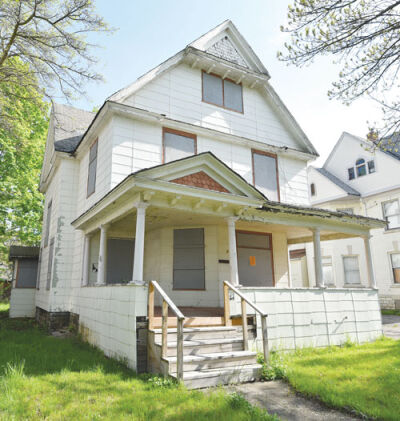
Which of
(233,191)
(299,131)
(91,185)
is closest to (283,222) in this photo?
(233,191)

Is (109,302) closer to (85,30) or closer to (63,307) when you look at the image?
(63,307)

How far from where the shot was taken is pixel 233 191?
8383 mm

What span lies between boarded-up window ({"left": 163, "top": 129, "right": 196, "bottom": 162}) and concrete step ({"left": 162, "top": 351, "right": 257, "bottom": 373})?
5915 mm

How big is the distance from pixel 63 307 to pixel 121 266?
2.36 meters

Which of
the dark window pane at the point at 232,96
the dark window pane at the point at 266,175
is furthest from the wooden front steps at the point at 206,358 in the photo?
the dark window pane at the point at 232,96

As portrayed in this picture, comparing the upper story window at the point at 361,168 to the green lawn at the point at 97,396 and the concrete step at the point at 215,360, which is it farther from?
the green lawn at the point at 97,396

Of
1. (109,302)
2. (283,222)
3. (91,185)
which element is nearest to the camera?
(109,302)

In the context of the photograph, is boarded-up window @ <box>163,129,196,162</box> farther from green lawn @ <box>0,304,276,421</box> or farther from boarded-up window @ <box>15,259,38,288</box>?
boarded-up window @ <box>15,259,38,288</box>

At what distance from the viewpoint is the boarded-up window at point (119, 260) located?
37.7ft

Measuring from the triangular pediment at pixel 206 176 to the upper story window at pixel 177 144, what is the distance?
2432 millimetres

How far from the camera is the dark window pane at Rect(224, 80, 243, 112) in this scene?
12.2 m

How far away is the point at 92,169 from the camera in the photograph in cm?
1125

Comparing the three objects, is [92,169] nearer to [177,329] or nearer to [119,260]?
[119,260]

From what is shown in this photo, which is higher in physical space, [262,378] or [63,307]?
[63,307]
